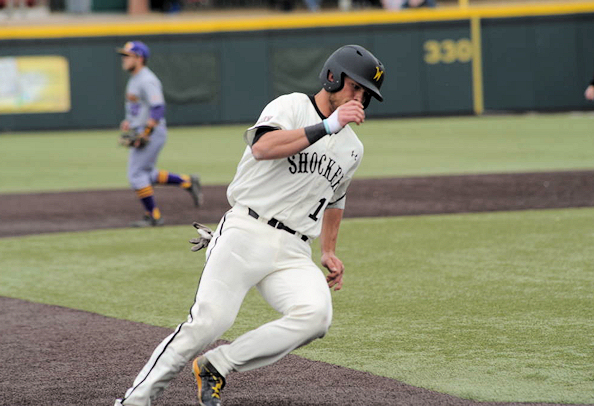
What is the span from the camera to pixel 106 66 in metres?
25.6

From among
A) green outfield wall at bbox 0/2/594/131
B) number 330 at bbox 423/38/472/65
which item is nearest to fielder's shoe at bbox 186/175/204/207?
green outfield wall at bbox 0/2/594/131

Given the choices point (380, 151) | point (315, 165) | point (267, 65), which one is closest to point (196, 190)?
point (380, 151)

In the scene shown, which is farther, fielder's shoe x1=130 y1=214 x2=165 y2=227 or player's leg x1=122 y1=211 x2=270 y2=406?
fielder's shoe x1=130 y1=214 x2=165 y2=227

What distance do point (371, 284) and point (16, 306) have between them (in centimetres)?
278

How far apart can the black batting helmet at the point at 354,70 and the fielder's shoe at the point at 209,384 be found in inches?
56.9

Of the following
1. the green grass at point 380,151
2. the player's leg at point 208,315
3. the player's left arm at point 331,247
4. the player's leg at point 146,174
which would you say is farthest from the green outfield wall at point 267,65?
the player's leg at point 208,315

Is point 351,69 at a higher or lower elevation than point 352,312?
higher

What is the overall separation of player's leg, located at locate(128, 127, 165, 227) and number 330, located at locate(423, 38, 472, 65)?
15.2 meters

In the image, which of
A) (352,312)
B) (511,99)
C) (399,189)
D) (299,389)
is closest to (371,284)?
(352,312)

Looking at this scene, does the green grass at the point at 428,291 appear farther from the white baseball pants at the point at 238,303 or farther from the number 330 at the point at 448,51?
the number 330 at the point at 448,51

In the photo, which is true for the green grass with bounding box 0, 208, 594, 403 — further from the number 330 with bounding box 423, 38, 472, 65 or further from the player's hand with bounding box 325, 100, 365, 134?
the number 330 with bounding box 423, 38, 472, 65

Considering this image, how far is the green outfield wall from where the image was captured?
25.2 metres

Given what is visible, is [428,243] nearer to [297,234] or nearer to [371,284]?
[371,284]

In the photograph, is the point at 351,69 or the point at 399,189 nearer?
the point at 351,69
